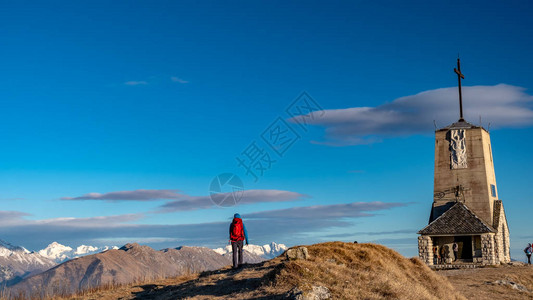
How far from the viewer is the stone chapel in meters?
47.6

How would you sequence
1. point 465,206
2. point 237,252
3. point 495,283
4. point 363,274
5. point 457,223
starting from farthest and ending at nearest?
point 465,206
point 457,223
point 495,283
point 237,252
point 363,274

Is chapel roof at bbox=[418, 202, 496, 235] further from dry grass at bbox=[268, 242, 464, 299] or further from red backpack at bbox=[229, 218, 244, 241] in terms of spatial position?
red backpack at bbox=[229, 218, 244, 241]

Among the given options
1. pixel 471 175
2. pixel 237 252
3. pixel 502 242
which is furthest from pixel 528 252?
pixel 237 252

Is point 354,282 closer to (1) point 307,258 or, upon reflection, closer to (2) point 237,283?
(1) point 307,258

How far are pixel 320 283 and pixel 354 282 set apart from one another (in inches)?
60.9

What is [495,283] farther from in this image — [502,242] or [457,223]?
[502,242]

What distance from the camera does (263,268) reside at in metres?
25.1

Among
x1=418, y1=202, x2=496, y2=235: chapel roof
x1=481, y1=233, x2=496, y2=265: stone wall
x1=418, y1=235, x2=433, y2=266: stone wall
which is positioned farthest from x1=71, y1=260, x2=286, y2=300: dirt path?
x1=481, y1=233, x2=496, y2=265: stone wall

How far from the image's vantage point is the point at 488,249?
4656 centimetres

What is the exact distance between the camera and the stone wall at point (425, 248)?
4803cm

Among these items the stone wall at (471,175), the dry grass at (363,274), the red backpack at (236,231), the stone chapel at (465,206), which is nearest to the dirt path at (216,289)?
the dry grass at (363,274)

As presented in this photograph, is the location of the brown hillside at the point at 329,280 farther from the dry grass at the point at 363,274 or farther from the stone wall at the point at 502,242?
the stone wall at the point at 502,242

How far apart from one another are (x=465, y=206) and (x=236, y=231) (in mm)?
28904

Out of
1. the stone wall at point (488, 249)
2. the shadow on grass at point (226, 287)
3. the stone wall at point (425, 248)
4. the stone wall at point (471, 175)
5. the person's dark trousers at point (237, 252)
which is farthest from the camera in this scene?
the stone wall at point (471, 175)
